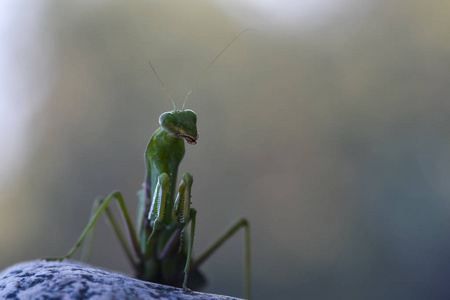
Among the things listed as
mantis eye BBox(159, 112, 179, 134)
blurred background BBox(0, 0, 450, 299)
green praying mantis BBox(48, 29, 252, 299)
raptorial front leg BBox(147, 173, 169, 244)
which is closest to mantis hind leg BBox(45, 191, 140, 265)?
green praying mantis BBox(48, 29, 252, 299)

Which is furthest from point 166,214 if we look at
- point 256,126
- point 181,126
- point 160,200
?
point 256,126

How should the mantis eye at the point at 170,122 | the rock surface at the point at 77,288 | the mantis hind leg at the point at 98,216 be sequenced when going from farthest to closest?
the mantis hind leg at the point at 98,216, the mantis eye at the point at 170,122, the rock surface at the point at 77,288

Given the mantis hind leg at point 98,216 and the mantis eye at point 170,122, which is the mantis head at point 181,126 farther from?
the mantis hind leg at point 98,216

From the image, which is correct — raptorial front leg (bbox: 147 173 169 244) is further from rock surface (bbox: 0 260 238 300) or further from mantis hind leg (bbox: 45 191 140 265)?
mantis hind leg (bbox: 45 191 140 265)

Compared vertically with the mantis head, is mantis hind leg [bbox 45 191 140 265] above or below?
below

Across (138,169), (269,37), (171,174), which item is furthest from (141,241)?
(269,37)

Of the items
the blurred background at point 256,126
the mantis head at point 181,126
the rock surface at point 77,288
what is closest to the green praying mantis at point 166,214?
the mantis head at point 181,126
